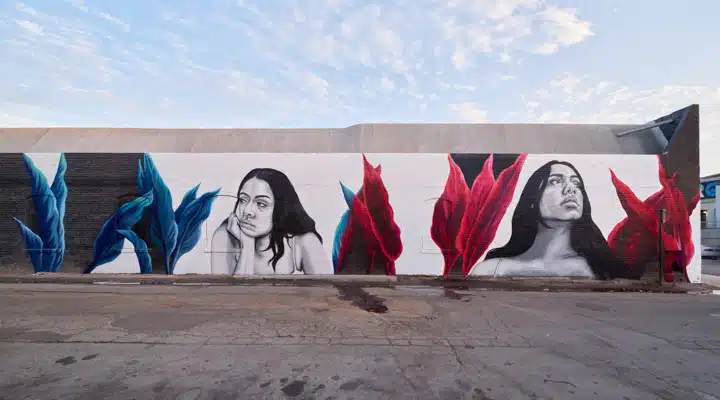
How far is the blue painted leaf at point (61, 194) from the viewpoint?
1309 centimetres

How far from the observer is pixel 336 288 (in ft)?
35.8

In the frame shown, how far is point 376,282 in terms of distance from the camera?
39.3 feet

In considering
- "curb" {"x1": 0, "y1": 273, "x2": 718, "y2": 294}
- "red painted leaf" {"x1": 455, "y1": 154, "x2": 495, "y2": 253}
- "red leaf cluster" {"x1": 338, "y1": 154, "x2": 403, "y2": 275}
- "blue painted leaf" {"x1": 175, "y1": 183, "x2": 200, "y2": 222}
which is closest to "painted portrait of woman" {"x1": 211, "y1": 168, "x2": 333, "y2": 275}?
"curb" {"x1": 0, "y1": 273, "x2": 718, "y2": 294}

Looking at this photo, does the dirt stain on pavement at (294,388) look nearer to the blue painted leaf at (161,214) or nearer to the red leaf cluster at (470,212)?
the red leaf cluster at (470,212)

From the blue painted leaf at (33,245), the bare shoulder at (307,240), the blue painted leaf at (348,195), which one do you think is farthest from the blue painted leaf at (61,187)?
the blue painted leaf at (348,195)

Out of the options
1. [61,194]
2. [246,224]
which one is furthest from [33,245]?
[246,224]

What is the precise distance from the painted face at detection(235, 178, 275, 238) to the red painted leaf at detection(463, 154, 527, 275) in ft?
21.9

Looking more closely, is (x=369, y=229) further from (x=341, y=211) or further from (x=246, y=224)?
(x=246, y=224)

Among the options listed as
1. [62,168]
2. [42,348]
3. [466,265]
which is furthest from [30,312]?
[466,265]

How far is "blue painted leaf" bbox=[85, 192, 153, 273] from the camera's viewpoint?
13016mm

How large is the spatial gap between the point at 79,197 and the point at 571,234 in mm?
16376

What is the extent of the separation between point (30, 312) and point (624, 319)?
11468mm

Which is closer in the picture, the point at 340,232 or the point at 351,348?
the point at 351,348

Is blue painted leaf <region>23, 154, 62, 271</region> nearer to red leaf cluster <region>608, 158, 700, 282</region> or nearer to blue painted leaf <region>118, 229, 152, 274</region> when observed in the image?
blue painted leaf <region>118, 229, 152, 274</region>
